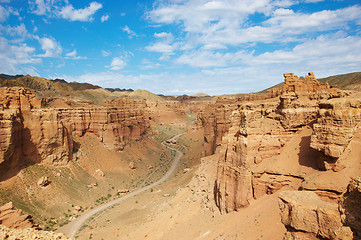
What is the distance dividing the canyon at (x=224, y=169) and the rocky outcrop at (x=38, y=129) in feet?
0.45

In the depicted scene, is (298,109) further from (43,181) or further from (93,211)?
(43,181)

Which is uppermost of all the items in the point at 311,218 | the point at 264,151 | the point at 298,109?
the point at 298,109

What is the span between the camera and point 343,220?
7234mm

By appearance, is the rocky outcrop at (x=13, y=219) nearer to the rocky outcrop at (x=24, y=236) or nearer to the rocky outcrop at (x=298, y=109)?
the rocky outcrop at (x=24, y=236)

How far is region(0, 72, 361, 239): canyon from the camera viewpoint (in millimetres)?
11203

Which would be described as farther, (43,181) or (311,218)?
(43,181)

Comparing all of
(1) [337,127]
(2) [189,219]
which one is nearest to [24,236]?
(2) [189,219]

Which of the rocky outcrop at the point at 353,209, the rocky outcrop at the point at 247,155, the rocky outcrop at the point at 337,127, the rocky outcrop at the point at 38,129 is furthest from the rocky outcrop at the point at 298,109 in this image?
the rocky outcrop at the point at 38,129

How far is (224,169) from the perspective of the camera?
17.9 metres

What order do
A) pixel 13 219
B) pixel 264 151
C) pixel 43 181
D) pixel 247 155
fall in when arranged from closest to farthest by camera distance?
pixel 247 155 → pixel 264 151 → pixel 13 219 → pixel 43 181

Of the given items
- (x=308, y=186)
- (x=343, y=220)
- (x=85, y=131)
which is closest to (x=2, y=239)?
(x=343, y=220)

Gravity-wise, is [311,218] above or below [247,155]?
below

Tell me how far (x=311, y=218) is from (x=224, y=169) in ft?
33.0

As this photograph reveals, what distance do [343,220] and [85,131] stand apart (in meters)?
47.2
